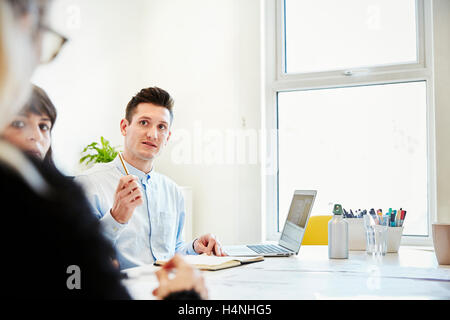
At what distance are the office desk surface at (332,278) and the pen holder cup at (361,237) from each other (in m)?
0.09

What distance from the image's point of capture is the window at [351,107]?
8.66 ft

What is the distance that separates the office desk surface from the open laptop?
48 mm

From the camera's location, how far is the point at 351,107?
2.80 meters

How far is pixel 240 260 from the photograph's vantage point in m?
1.13

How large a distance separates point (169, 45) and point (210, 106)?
0.56 metres

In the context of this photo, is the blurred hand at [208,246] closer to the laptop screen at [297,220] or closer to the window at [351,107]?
the laptop screen at [297,220]

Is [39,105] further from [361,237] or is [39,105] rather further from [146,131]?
[361,237]

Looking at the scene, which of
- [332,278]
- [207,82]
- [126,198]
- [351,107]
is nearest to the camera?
[126,198]

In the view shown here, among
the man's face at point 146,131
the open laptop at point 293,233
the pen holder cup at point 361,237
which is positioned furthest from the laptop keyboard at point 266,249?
the man's face at point 146,131

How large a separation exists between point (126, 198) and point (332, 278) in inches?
24.4

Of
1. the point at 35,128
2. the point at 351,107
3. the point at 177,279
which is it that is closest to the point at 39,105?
the point at 35,128

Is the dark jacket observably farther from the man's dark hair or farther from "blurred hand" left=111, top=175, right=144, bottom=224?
the man's dark hair

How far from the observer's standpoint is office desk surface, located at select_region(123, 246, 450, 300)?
1.89 feet
